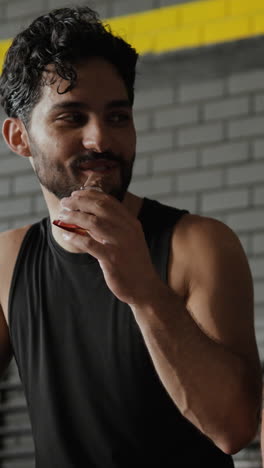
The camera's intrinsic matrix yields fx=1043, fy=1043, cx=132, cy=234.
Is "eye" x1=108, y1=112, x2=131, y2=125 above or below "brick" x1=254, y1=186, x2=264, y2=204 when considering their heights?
above

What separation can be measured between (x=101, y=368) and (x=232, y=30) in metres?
2.60

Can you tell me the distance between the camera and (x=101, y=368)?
2.42m

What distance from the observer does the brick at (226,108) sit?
4.60 m

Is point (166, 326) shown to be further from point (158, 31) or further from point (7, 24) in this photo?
point (7, 24)

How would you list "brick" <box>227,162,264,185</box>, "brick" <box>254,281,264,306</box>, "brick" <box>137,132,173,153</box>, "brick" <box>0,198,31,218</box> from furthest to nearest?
1. "brick" <box>0,198,31,218</box>
2. "brick" <box>137,132,173,153</box>
3. "brick" <box>227,162,264,185</box>
4. "brick" <box>254,281,264,306</box>

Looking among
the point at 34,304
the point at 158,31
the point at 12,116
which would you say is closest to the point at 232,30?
the point at 158,31

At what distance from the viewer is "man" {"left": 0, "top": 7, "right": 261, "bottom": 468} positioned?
2145 millimetres

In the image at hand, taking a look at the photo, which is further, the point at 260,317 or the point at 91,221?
the point at 260,317

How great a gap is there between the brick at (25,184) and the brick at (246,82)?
41.2 inches

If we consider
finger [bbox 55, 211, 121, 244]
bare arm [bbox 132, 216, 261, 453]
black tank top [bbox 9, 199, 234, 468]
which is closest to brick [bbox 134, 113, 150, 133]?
black tank top [bbox 9, 199, 234, 468]

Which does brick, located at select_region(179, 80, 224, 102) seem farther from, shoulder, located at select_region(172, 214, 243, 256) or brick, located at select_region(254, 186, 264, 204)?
shoulder, located at select_region(172, 214, 243, 256)

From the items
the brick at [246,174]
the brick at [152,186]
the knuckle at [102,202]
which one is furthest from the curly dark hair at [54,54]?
the brick at [152,186]

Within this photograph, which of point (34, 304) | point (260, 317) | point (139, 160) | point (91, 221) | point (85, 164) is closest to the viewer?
Answer: point (91, 221)

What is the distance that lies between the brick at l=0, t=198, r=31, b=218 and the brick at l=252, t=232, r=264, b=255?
3.73ft
